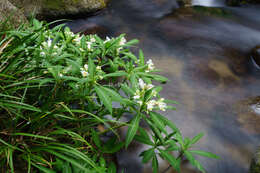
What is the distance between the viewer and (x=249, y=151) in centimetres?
258

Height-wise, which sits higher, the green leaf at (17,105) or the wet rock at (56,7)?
the wet rock at (56,7)

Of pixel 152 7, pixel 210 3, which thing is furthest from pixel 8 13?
pixel 210 3

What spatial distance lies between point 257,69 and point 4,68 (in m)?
4.08

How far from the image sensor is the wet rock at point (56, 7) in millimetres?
4698

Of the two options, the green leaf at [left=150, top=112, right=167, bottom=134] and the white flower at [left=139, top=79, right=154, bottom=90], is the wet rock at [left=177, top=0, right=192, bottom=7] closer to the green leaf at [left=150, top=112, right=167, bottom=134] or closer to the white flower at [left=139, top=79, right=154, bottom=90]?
the white flower at [left=139, top=79, right=154, bottom=90]

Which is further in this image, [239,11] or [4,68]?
[239,11]

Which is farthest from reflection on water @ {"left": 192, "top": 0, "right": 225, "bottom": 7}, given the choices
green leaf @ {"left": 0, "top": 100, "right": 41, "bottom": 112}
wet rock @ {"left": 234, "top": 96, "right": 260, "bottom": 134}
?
green leaf @ {"left": 0, "top": 100, "right": 41, "bottom": 112}

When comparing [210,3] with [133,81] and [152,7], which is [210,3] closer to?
[152,7]

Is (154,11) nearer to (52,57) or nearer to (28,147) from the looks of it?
(52,57)

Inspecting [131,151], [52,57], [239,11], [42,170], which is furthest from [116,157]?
[239,11]

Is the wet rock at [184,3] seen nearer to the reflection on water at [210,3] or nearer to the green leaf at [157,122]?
the reflection on water at [210,3]

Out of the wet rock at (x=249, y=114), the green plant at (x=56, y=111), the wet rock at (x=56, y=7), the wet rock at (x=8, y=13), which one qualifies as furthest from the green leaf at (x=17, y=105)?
the wet rock at (x=56, y=7)

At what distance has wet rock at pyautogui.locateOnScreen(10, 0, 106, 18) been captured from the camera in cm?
470

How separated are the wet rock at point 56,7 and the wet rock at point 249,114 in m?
4.09
